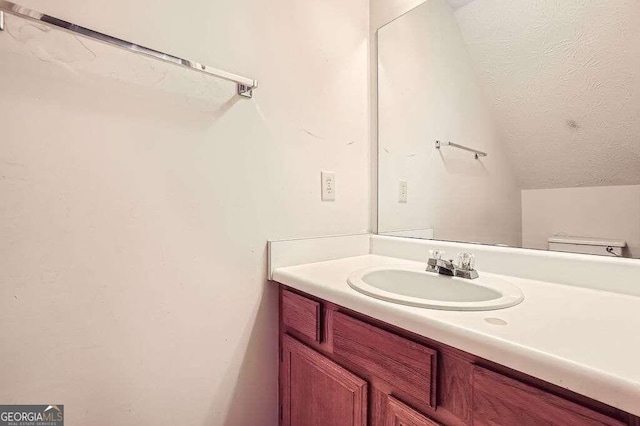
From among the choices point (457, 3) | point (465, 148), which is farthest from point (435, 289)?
point (457, 3)

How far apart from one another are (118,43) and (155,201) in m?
0.39

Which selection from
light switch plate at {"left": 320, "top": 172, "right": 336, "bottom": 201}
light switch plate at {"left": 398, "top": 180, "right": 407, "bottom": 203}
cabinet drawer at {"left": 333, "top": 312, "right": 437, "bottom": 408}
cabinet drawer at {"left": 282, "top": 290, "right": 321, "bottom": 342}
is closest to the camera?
cabinet drawer at {"left": 333, "top": 312, "right": 437, "bottom": 408}

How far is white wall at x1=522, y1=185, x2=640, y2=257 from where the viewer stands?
31.5 inches

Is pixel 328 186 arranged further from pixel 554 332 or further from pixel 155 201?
pixel 554 332

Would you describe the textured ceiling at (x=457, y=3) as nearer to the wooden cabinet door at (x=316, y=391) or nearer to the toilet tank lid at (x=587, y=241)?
the toilet tank lid at (x=587, y=241)

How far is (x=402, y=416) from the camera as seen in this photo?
0.66m

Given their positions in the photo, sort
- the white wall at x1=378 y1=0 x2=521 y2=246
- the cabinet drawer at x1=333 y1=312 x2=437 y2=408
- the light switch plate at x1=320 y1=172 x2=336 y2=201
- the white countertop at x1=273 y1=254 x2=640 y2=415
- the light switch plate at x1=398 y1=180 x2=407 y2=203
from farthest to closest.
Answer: the light switch plate at x1=398 y1=180 x2=407 y2=203, the light switch plate at x1=320 y1=172 x2=336 y2=201, the white wall at x1=378 y1=0 x2=521 y2=246, the cabinet drawer at x1=333 y1=312 x2=437 y2=408, the white countertop at x1=273 y1=254 x2=640 y2=415

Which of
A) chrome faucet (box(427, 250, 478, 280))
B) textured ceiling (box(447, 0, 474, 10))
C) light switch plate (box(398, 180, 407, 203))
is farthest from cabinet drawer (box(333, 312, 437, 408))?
textured ceiling (box(447, 0, 474, 10))

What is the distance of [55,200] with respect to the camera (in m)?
0.72

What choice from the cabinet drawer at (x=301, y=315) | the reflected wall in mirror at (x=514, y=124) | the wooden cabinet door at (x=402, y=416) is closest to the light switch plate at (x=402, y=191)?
the reflected wall in mirror at (x=514, y=124)

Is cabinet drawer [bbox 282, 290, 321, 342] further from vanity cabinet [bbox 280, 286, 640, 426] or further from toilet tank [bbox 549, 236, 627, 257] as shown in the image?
toilet tank [bbox 549, 236, 627, 257]

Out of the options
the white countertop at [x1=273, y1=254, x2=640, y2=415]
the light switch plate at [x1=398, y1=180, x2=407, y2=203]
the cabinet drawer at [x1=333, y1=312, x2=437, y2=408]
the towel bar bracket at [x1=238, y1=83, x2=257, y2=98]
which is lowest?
the cabinet drawer at [x1=333, y1=312, x2=437, y2=408]

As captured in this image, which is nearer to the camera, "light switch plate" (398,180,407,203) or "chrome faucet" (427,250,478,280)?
"chrome faucet" (427,250,478,280)

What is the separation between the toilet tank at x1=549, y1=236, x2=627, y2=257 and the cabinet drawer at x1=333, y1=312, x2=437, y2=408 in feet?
1.92
